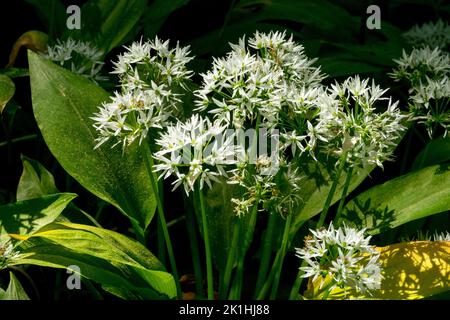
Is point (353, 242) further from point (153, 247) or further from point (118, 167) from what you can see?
point (153, 247)

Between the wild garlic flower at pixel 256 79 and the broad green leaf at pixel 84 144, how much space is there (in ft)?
1.17

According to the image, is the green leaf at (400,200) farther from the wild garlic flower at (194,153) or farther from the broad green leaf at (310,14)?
the broad green leaf at (310,14)

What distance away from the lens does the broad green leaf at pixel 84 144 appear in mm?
1724

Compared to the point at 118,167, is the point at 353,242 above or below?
below

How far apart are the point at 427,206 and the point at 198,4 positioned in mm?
1514

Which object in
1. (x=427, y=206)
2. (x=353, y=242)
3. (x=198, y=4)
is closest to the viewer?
(x=353, y=242)

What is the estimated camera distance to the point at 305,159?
1.68 metres

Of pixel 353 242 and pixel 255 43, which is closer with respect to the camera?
pixel 353 242

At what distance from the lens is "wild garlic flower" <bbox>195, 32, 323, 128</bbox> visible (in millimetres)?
1456

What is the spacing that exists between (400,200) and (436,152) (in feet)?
0.86

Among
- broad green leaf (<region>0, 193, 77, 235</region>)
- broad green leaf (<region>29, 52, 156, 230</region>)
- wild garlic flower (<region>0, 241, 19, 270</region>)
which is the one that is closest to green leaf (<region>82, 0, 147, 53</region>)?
broad green leaf (<region>29, 52, 156, 230</region>)

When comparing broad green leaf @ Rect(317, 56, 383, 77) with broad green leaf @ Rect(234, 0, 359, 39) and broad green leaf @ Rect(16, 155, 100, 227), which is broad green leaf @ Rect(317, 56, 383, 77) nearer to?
broad green leaf @ Rect(234, 0, 359, 39)

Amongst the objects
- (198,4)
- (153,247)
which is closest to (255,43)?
(153,247)

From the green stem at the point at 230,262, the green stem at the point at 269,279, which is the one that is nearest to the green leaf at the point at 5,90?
the green stem at the point at 230,262
